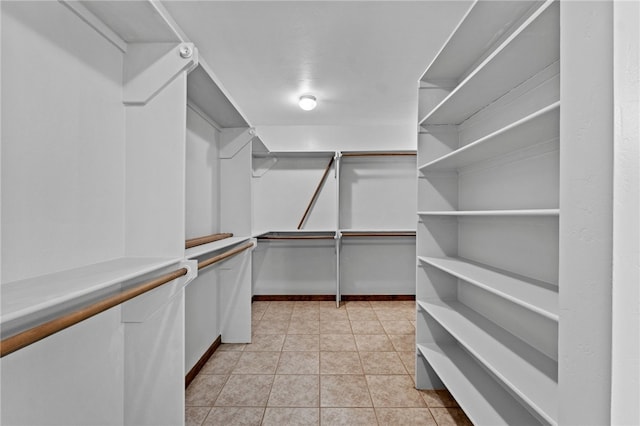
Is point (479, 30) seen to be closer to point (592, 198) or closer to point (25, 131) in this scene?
point (592, 198)

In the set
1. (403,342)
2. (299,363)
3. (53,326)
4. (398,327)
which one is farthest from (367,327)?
(53,326)

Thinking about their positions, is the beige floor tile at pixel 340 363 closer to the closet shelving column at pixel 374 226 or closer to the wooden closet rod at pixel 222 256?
the wooden closet rod at pixel 222 256

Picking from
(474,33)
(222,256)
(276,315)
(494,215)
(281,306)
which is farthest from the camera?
(281,306)

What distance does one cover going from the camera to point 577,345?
2.02 feet

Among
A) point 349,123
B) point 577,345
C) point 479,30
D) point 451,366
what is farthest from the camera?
point 349,123

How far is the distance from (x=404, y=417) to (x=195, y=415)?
3.73 ft

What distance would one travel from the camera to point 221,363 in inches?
82.6

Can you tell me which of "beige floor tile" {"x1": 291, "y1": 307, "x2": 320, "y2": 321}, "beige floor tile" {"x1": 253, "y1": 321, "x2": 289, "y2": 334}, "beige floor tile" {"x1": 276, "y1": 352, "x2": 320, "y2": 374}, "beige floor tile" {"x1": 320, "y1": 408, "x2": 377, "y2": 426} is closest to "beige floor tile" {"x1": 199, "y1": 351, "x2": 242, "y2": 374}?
"beige floor tile" {"x1": 276, "y1": 352, "x2": 320, "y2": 374}

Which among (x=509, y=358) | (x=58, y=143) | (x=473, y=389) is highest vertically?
(x=58, y=143)

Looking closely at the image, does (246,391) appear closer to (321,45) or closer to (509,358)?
(509,358)

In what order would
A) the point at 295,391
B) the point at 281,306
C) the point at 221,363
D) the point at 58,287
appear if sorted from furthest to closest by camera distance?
the point at 281,306
the point at 221,363
the point at 295,391
the point at 58,287

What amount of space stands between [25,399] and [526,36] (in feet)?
5.98

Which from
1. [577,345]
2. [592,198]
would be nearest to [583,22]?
[592,198]

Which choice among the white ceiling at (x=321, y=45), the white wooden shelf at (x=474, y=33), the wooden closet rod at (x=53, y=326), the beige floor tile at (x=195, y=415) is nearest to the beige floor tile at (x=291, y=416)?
the beige floor tile at (x=195, y=415)
